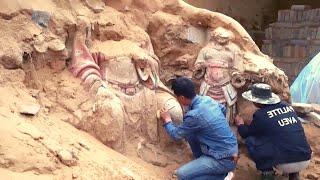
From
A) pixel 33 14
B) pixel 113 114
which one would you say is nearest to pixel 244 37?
pixel 113 114

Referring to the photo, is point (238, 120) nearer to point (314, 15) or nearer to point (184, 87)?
point (184, 87)

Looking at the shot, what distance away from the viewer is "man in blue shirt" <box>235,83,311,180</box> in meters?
5.07

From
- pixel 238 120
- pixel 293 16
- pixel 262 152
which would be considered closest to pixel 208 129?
pixel 262 152

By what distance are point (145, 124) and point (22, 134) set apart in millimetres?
1464

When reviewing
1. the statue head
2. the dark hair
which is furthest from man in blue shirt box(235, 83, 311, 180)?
the dark hair

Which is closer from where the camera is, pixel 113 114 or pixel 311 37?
pixel 113 114

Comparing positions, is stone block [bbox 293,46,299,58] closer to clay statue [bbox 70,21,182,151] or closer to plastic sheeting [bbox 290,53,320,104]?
plastic sheeting [bbox 290,53,320,104]

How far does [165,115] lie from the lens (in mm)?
5066

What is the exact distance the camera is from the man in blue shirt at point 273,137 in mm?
5066

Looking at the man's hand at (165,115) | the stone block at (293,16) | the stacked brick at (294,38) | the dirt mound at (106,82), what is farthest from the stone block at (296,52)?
the man's hand at (165,115)

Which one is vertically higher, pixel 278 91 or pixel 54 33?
pixel 54 33

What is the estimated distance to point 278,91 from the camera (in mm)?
5816

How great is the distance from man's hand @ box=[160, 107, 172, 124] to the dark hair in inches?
15.5

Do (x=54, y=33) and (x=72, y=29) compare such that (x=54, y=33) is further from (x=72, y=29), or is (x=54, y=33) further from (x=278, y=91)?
(x=278, y=91)
